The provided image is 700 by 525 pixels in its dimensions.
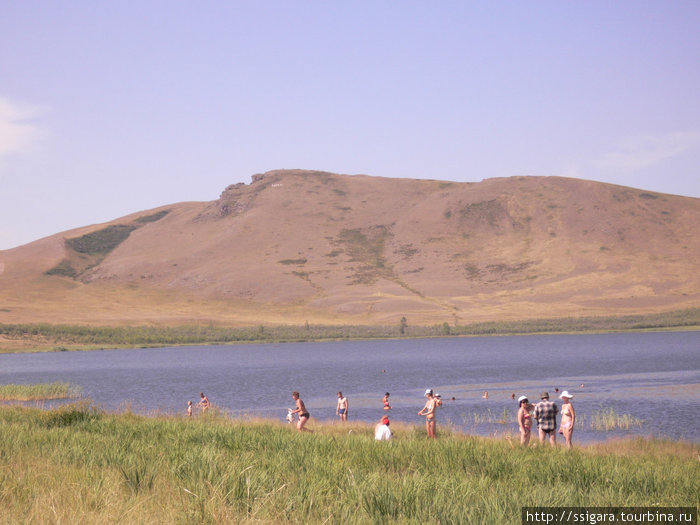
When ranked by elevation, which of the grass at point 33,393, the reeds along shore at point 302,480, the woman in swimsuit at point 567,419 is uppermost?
the reeds along shore at point 302,480

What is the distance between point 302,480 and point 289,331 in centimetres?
14609

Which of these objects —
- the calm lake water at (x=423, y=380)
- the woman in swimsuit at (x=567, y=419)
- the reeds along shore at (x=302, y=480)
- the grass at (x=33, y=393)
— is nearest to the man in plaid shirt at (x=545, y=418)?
the woman in swimsuit at (x=567, y=419)

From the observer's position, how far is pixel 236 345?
157625 mm

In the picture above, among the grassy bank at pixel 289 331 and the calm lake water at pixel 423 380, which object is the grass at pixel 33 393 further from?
the grassy bank at pixel 289 331

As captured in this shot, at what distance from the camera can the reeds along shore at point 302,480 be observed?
9641 millimetres

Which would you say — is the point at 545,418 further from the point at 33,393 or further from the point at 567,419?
the point at 33,393

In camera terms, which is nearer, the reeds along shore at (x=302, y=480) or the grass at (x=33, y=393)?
the reeds along shore at (x=302, y=480)

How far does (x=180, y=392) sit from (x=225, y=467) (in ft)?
158

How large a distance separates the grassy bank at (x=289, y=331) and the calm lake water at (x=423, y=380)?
67.7 feet

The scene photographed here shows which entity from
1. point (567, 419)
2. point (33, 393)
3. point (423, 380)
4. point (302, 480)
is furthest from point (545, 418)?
point (423, 380)

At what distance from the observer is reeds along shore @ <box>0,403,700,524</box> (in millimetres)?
9641

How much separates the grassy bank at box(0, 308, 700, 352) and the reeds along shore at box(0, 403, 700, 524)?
124 m

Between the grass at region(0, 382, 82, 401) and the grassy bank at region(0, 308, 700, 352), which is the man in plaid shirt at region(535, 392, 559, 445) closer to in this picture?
the grass at region(0, 382, 82, 401)

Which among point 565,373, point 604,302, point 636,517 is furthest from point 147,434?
point 604,302
